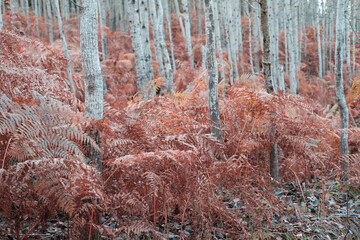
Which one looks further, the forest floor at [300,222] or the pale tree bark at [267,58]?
the pale tree bark at [267,58]

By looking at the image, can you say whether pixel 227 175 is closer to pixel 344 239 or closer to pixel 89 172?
pixel 344 239

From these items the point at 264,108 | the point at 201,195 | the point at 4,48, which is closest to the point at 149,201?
the point at 201,195

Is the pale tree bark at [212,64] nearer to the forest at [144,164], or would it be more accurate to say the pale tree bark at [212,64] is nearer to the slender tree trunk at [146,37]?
the forest at [144,164]

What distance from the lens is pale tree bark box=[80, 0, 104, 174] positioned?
8.39 feet

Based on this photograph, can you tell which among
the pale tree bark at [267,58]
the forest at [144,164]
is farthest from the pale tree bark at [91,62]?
the pale tree bark at [267,58]

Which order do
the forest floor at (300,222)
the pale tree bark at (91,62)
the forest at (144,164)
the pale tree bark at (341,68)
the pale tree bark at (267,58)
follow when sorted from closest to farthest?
the forest at (144,164), the pale tree bark at (91,62), the forest floor at (300,222), the pale tree bark at (267,58), the pale tree bark at (341,68)

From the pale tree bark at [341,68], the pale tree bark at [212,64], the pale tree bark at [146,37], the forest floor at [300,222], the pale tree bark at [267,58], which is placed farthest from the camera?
the pale tree bark at [146,37]

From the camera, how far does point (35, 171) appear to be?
201 cm

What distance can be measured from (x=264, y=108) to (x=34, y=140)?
2.54 meters

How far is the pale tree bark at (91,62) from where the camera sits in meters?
2.56

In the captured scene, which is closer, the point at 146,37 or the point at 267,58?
the point at 267,58

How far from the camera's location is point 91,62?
259cm

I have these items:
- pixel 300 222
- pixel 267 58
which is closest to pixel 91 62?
pixel 267 58

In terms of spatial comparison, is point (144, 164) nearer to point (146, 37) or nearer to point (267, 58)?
point (267, 58)
